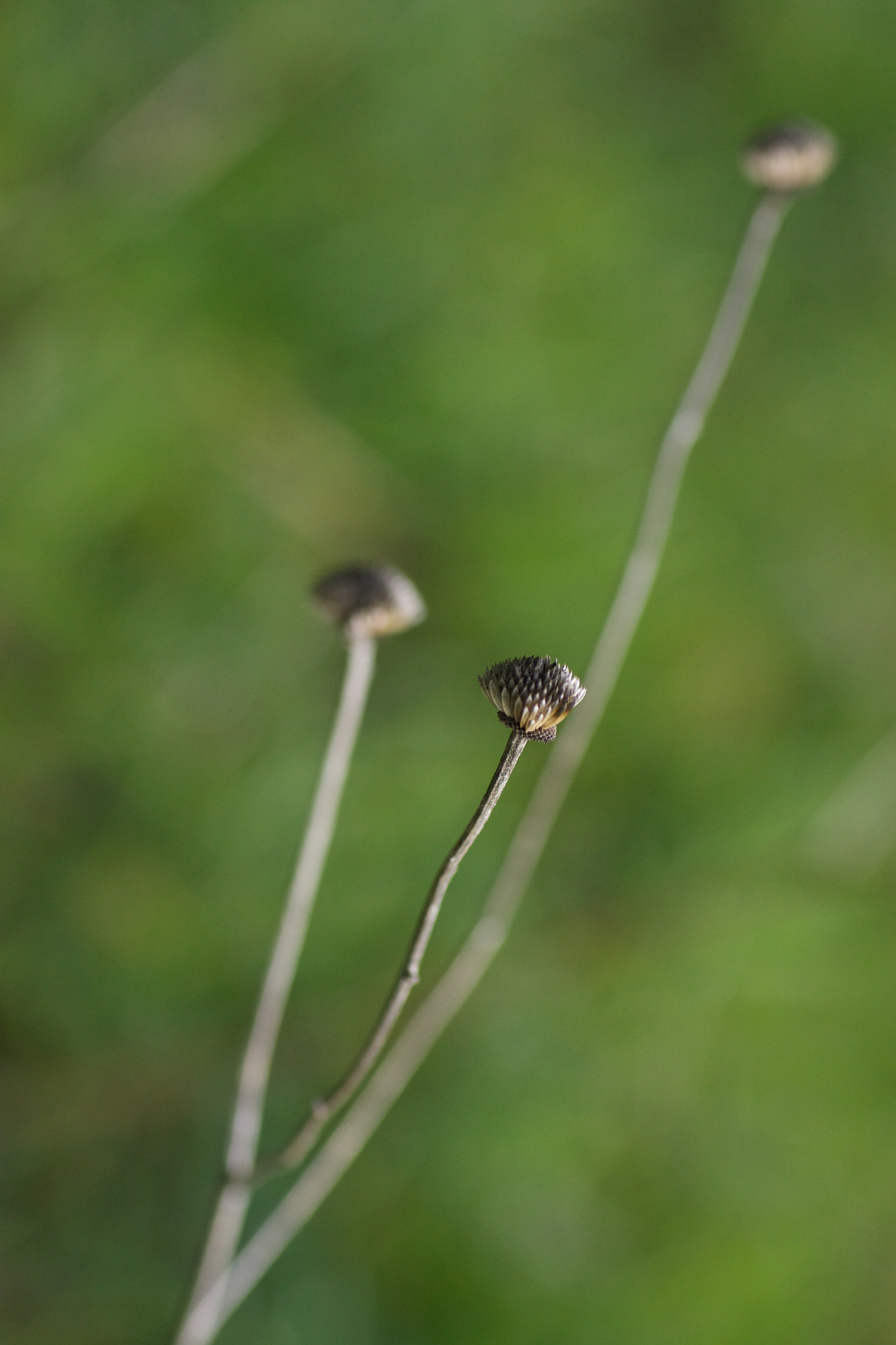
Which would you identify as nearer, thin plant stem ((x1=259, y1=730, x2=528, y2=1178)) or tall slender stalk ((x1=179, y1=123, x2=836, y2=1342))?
thin plant stem ((x1=259, y1=730, x2=528, y2=1178))

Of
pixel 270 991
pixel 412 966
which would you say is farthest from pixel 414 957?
pixel 270 991

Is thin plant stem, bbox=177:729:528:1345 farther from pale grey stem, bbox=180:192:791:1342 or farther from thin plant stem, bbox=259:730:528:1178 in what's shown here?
pale grey stem, bbox=180:192:791:1342

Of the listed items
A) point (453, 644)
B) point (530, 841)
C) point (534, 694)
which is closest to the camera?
point (534, 694)

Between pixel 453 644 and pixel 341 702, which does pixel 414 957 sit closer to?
pixel 341 702

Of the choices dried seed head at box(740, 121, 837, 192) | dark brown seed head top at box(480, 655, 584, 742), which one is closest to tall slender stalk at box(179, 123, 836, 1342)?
dried seed head at box(740, 121, 837, 192)

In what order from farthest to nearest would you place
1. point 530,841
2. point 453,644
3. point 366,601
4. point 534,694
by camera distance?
point 453,644 → point 530,841 → point 366,601 → point 534,694

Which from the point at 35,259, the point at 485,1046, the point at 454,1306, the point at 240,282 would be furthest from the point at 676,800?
the point at 35,259

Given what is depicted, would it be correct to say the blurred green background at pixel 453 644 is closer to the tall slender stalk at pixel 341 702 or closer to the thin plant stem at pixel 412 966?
the tall slender stalk at pixel 341 702
